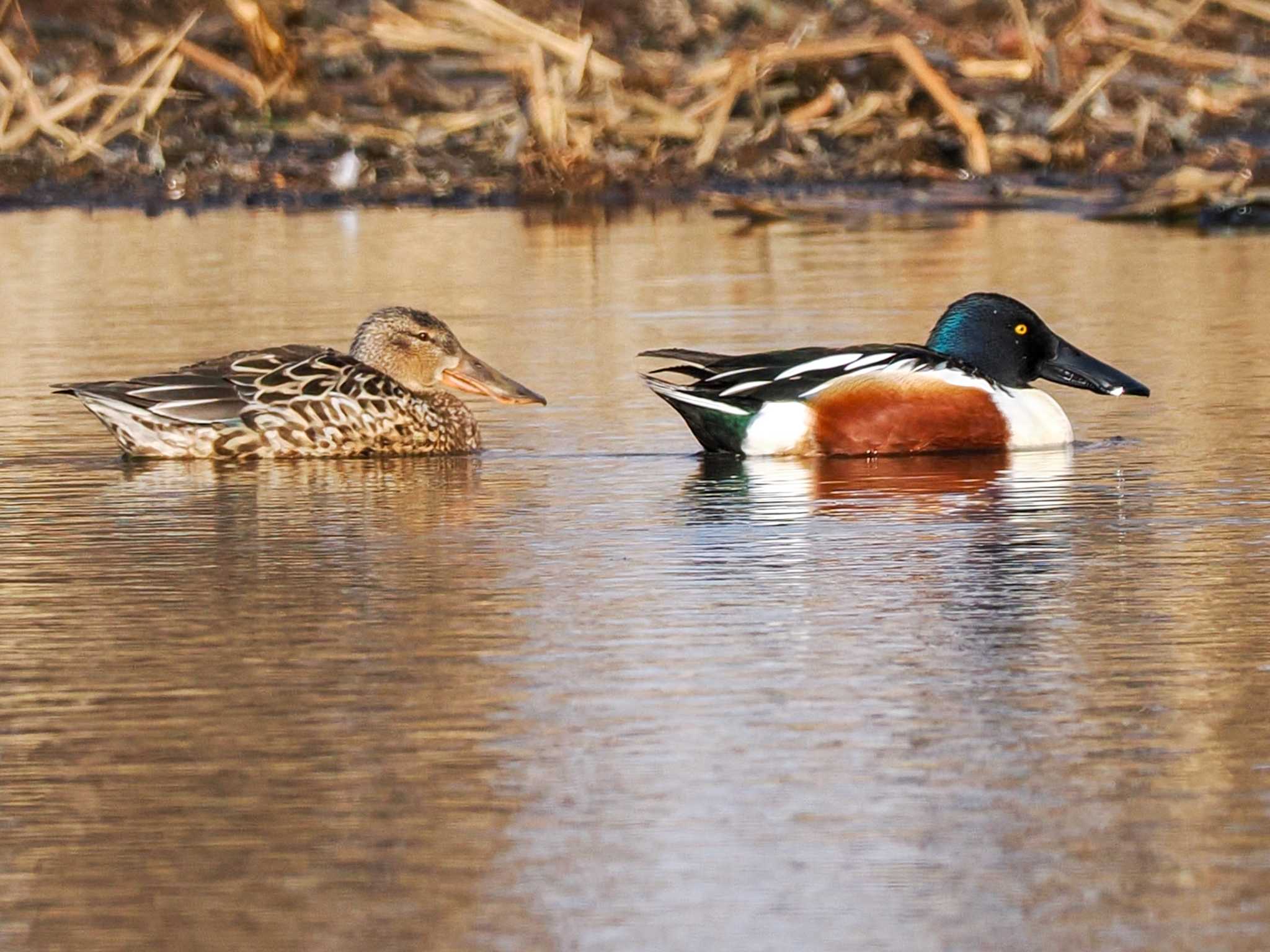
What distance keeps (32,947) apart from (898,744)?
1.89 m

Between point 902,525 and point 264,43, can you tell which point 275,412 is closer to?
point 902,525

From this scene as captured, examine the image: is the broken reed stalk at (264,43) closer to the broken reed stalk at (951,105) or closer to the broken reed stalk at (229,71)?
the broken reed stalk at (229,71)

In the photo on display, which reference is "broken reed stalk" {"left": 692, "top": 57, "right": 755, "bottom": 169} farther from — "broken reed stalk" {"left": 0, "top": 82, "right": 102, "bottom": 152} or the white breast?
the white breast

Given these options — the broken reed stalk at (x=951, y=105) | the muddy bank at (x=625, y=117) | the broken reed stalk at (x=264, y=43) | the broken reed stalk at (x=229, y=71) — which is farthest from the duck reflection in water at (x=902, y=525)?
the broken reed stalk at (x=264, y=43)

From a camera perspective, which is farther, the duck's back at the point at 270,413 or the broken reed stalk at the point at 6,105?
the broken reed stalk at the point at 6,105

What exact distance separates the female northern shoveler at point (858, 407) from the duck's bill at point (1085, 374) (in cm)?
45

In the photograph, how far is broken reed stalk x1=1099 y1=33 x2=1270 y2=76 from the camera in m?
23.3

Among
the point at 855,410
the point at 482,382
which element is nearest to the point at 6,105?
the point at 482,382

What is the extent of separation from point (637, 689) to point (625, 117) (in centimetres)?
1661

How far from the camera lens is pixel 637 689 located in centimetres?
661

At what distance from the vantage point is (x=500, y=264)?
59.1ft

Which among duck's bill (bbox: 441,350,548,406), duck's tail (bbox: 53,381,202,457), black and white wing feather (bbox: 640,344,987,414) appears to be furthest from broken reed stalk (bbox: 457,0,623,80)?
black and white wing feather (bbox: 640,344,987,414)

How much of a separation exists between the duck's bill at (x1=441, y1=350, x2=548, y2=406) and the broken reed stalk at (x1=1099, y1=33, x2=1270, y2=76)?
12512 millimetres

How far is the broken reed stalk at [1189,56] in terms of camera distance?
23.3 m
